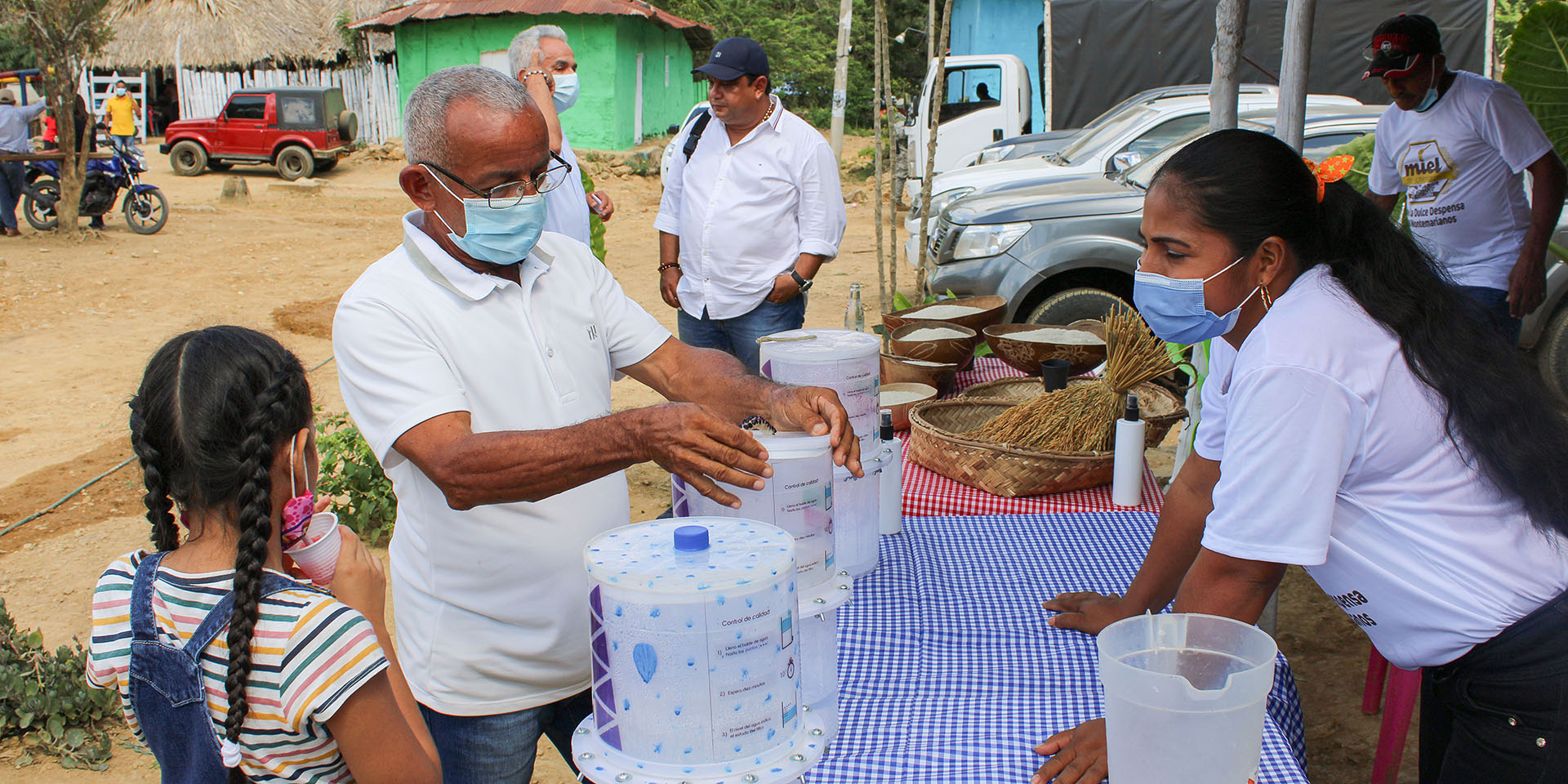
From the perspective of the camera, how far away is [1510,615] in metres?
1.64

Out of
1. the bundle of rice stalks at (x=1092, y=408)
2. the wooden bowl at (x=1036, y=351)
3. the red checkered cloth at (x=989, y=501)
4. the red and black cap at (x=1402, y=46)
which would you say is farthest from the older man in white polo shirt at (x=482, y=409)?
the red and black cap at (x=1402, y=46)

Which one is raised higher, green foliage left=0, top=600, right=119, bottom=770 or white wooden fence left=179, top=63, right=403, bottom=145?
white wooden fence left=179, top=63, right=403, bottom=145

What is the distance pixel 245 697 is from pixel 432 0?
22.2 m

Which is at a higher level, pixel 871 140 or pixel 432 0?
pixel 432 0

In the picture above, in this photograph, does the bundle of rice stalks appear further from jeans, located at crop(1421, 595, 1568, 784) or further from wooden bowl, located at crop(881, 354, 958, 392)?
jeans, located at crop(1421, 595, 1568, 784)

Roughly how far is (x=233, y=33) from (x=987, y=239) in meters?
22.3

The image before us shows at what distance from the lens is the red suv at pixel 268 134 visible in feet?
64.4

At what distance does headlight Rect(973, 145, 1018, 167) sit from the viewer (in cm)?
1146

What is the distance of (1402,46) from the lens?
4.20 metres

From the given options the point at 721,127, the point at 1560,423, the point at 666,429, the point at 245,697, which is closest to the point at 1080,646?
the point at 1560,423

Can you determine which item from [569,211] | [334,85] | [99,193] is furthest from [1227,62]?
[334,85]

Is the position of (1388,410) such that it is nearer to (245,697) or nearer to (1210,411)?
(1210,411)

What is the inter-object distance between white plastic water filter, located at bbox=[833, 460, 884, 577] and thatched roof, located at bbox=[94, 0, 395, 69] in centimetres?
2331

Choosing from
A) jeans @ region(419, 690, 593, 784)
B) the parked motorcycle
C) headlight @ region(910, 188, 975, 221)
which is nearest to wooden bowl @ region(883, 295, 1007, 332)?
jeans @ region(419, 690, 593, 784)
